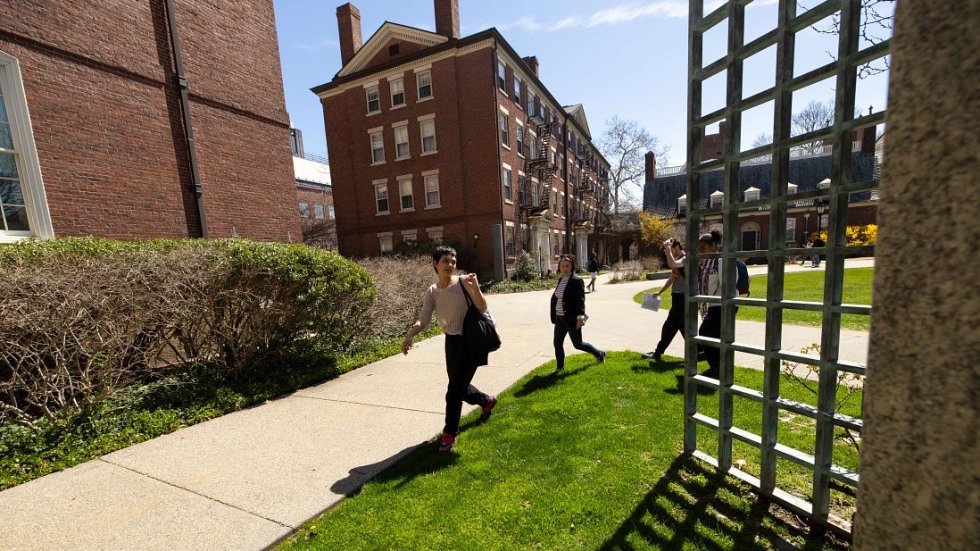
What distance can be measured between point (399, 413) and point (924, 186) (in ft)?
15.1

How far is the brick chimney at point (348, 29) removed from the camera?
25.2 m

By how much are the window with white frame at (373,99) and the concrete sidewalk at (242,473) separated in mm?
22627

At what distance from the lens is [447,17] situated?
22.0 metres

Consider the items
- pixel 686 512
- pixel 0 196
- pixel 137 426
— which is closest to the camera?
pixel 686 512

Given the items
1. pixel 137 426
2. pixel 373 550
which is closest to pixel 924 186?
pixel 373 550

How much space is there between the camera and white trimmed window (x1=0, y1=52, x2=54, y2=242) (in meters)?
6.47

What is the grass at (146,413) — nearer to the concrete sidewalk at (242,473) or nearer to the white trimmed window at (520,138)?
the concrete sidewalk at (242,473)

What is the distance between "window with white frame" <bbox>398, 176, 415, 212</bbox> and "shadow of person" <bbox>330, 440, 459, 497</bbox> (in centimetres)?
2227

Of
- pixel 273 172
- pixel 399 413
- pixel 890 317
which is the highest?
pixel 273 172

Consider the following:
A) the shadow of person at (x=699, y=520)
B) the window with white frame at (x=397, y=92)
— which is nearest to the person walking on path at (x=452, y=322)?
the shadow of person at (x=699, y=520)

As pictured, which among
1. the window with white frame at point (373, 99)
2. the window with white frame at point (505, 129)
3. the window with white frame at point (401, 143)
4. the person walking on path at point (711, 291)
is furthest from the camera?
the window with white frame at point (373, 99)

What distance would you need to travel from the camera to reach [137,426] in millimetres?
4336

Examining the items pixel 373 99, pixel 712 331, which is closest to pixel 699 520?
pixel 712 331

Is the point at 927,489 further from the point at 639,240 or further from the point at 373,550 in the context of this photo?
the point at 639,240
